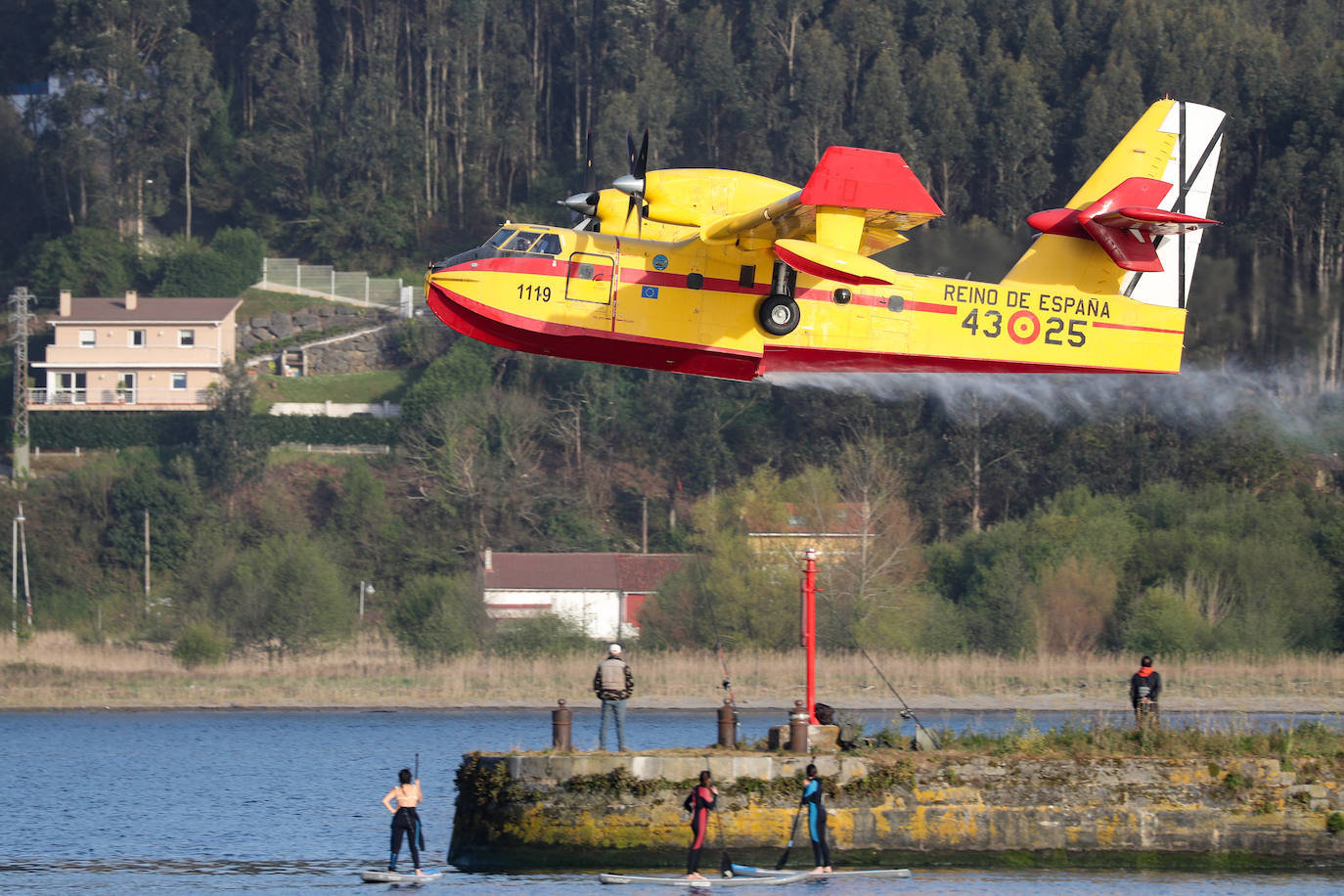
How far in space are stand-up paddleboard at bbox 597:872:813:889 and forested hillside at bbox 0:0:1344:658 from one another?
12.7m

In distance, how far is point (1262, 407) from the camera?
1607 inches

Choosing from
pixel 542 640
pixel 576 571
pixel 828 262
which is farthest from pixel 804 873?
pixel 576 571

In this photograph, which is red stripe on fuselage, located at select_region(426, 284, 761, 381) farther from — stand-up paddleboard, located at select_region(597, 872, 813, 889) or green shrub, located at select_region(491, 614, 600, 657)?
green shrub, located at select_region(491, 614, 600, 657)

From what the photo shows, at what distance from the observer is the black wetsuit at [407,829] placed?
2183 cm

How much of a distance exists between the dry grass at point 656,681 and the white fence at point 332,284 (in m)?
48.5

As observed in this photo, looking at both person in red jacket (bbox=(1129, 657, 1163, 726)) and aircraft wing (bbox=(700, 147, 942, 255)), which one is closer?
aircraft wing (bbox=(700, 147, 942, 255))

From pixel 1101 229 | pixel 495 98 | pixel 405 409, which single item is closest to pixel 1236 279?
pixel 1101 229

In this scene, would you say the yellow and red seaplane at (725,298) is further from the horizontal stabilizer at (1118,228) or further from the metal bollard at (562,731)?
the metal bollard at (562,731)

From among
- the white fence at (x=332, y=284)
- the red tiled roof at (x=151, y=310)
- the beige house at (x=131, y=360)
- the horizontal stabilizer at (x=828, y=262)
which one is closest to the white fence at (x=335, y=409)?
the beige house at (x=131, y=360)

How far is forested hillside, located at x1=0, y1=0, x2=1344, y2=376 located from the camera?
8056cm

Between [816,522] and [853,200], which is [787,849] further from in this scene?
[816,522]

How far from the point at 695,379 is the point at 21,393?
3323 centimetres

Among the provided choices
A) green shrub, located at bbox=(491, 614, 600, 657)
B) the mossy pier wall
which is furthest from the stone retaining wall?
the mossy pier wall

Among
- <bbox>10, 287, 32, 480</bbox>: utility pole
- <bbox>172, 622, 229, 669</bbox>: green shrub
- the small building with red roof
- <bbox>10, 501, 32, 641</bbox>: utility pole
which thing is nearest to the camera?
<bbox>172, 622, 229, 669</bbox>: green shrub
